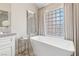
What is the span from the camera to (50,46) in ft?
4.66

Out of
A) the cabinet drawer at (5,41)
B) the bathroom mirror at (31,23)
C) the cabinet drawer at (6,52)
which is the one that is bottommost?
the cabinet drawer at (6,52)

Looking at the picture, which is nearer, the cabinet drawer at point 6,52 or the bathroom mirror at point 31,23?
the cabinet drawer at point 6,52

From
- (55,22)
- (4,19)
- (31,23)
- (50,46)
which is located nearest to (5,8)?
(4,19)

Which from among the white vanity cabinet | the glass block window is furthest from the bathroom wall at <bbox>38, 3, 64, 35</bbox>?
the white vanity cabinet

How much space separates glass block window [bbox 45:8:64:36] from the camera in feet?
4.68

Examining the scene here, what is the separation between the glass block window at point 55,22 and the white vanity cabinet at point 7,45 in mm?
565

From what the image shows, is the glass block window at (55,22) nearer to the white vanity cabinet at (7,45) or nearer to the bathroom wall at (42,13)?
the bathroom wall at (42,13)

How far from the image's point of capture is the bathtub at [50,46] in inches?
51.1

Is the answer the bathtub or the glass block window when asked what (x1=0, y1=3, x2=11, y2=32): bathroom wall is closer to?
the bathtub

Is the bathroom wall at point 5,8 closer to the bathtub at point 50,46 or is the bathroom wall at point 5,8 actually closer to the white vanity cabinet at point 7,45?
the white vanity cabinet at point 7,45

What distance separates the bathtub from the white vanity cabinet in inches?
12.0

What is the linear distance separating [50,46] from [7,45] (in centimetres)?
65

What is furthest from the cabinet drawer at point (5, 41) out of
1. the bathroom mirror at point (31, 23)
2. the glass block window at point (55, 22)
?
the glass block window at point (55, 22)

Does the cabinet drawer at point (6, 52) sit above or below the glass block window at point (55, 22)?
below
